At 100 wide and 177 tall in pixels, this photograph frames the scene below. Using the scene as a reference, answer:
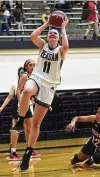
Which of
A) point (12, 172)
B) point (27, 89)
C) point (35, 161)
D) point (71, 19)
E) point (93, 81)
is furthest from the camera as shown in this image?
point (71, 19)

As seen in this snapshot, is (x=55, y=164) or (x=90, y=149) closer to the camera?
(x=90, y=149)

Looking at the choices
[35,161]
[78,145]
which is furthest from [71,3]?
[35,161]

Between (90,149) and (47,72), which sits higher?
(47,72)

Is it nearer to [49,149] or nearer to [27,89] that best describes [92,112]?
[49,149]

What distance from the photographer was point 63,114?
9.84m

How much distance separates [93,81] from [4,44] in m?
2.49

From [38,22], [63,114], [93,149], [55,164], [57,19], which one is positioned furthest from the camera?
[38,22]

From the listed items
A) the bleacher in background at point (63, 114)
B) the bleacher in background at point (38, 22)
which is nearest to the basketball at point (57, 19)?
the bleacher in background at point (63, 114)

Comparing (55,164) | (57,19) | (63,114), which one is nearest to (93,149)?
(55,164)

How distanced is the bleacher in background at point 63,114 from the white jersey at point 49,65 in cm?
438

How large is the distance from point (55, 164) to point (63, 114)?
347 centimetres

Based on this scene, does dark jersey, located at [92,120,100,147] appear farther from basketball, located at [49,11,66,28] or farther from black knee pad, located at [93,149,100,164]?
basketball, located at [49,11,66,28]

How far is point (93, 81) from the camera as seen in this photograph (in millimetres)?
10828

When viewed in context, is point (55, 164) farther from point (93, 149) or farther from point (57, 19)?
point (57, 19)
